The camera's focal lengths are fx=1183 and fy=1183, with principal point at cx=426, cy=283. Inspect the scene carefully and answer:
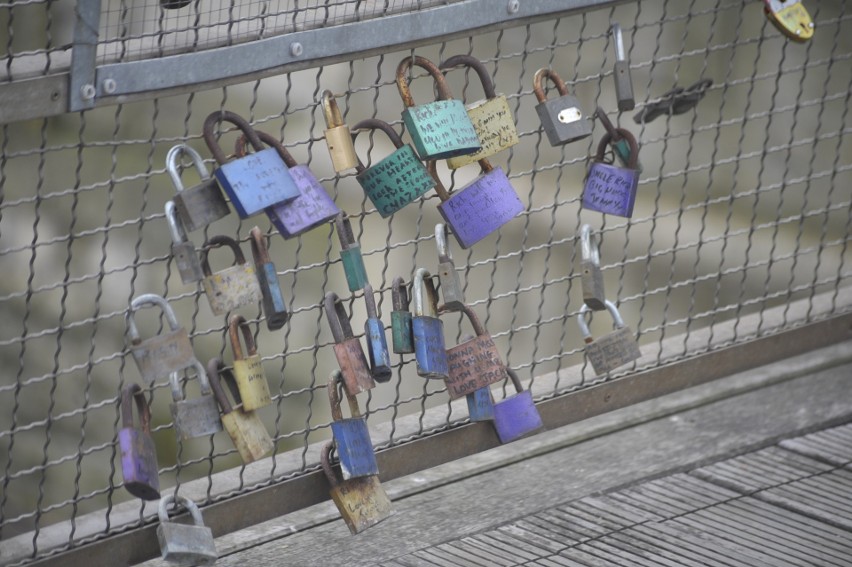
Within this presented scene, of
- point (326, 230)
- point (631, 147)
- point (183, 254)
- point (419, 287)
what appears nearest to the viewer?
point (183, 254)

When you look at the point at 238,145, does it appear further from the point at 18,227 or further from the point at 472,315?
the point at 18,227

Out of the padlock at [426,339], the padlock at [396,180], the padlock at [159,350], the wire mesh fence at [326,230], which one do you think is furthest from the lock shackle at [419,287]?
the wire mesh fence at [326,230]

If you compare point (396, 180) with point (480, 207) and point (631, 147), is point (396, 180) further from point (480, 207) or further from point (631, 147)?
point (631, 147)

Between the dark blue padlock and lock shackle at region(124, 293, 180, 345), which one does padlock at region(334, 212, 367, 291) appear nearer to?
the dark blue padlock

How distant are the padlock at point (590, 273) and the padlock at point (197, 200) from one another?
57 cm

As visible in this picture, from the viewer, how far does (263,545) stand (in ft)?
5.90

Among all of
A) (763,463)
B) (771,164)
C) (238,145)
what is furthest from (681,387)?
(771,164)

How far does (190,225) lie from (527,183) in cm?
315

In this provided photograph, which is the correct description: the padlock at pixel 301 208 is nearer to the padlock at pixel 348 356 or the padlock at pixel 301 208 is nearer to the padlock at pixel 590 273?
the padlock at pixel 348 356

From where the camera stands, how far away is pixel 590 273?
1736mm

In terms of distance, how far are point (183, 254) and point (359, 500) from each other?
0.47 metres

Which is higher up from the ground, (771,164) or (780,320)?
(771,164)

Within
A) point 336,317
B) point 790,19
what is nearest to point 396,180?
point 336,317

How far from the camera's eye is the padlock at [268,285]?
4.84 feet
